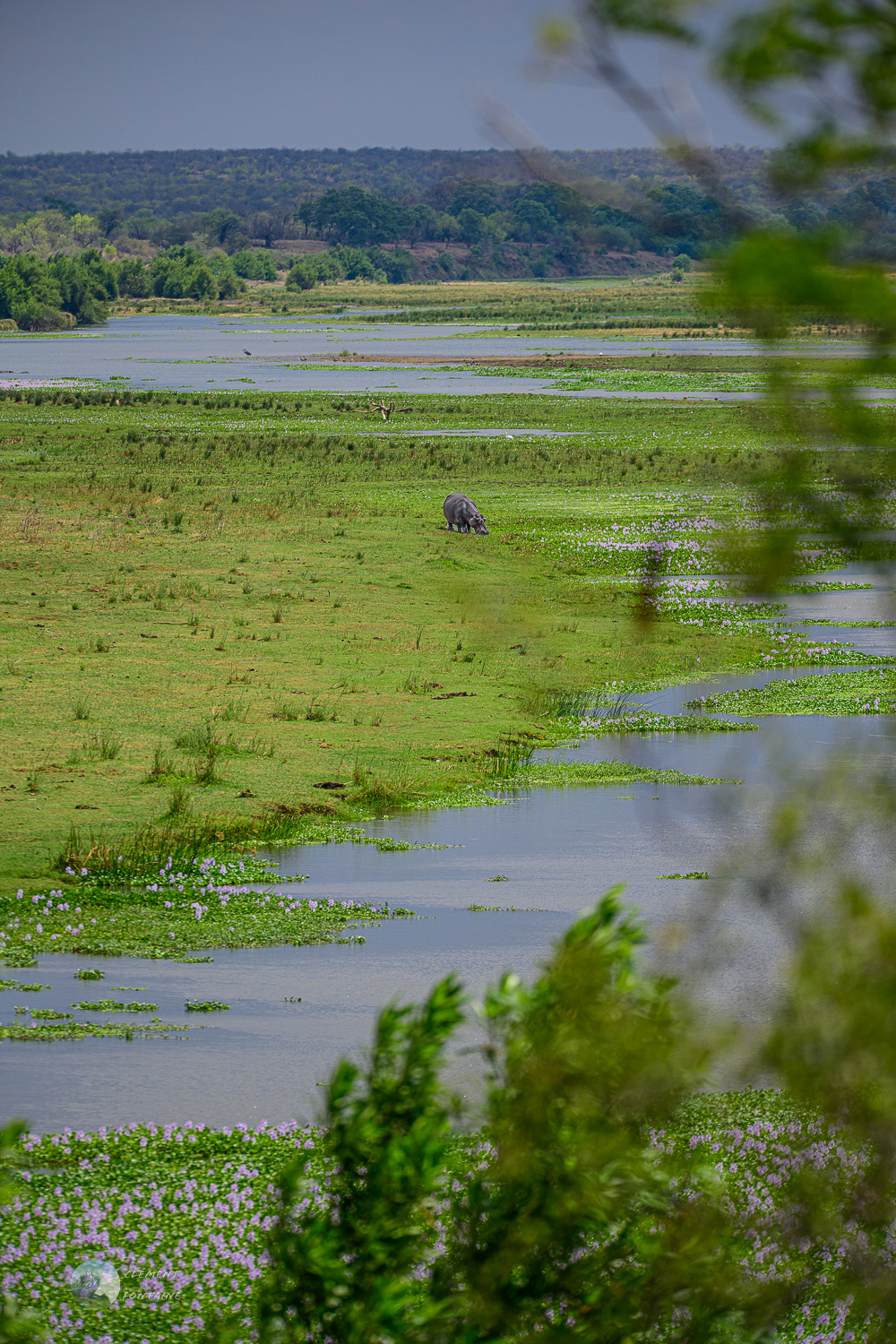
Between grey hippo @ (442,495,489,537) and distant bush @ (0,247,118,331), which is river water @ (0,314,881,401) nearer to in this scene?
distant bush @ (0,247,118,331)

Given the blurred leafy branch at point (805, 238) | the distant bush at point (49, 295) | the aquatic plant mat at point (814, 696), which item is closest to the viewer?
the blurred leafy branch at point (805, 238)

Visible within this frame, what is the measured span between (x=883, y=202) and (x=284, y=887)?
37.4 ft

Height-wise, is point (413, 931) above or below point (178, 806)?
below

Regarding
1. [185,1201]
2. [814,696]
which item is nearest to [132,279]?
[814,696]

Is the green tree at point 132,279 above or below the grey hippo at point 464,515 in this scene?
above

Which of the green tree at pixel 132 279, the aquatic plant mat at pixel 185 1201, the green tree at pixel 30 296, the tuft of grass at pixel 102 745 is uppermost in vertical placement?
the green tree at pixel 132 279

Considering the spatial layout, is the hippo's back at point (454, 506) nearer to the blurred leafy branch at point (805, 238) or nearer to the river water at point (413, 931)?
the river water at point (413, 931)

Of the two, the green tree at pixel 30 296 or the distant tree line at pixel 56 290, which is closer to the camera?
the green tree at pixel 30 296

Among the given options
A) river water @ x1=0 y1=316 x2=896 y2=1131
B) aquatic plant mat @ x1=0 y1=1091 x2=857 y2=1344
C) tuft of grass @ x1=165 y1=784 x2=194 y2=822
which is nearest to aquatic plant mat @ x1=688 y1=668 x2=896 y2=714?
river water @ x1=0 y1=316 x2=896 y2=1131

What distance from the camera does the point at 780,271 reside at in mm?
2664

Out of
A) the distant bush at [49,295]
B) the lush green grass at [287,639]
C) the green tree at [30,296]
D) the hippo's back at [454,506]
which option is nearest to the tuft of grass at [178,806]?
the lush green grass at [287,639]

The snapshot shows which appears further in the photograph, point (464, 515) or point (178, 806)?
point (464, 515)

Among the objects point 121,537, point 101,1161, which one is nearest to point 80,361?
point 121,537

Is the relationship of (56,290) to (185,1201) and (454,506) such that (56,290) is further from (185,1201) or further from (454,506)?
(185,1201)
